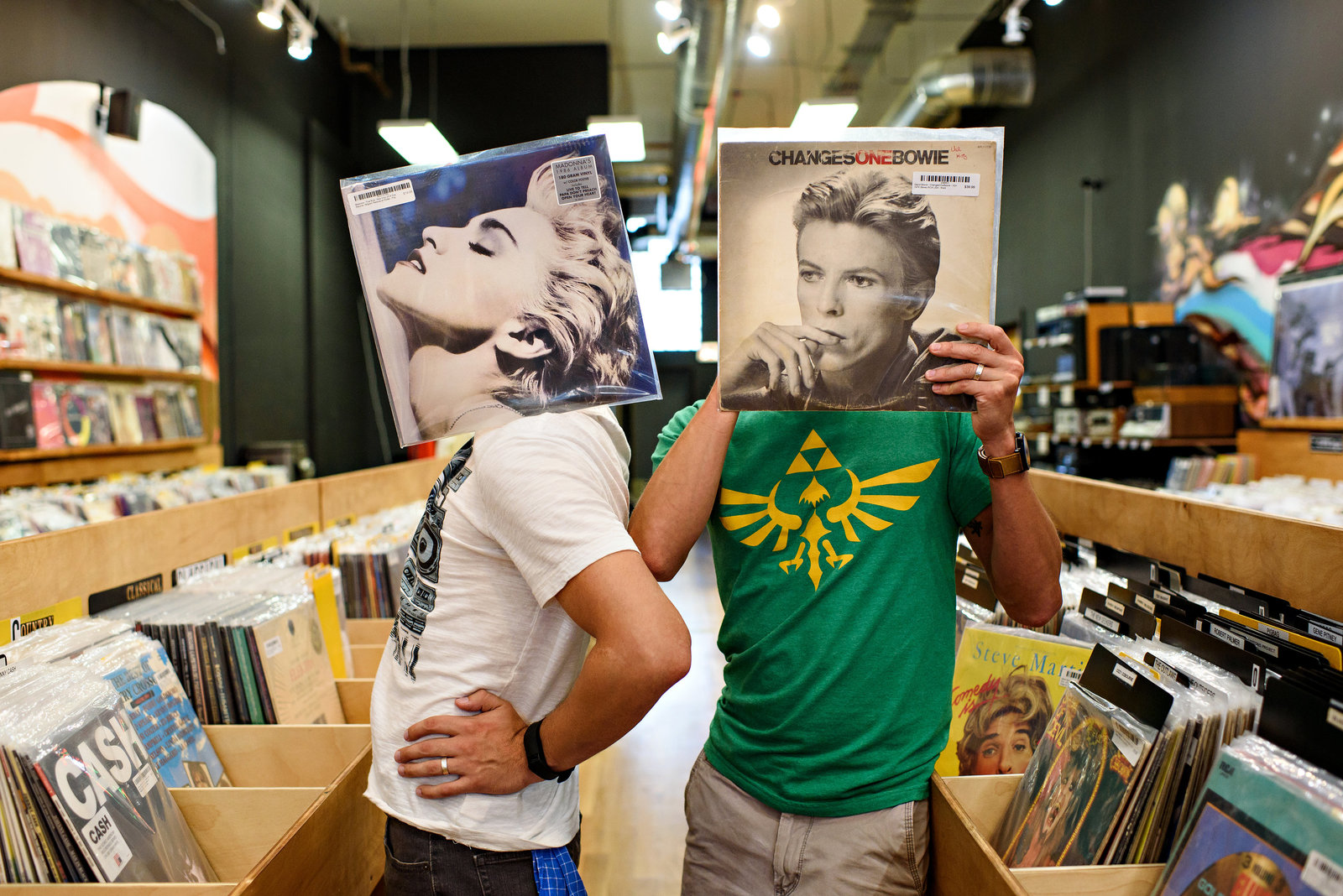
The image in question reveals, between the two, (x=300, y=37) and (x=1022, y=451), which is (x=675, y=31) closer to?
(x=300, y=37)

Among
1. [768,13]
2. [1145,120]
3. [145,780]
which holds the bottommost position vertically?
[145,780]

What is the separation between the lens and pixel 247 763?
4.62 feet

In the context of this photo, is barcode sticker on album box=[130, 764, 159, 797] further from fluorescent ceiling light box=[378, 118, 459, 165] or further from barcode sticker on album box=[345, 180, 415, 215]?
fluorescent ceiling light box=[378, 118, 459, 165]

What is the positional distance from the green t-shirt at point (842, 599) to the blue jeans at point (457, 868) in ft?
1.20

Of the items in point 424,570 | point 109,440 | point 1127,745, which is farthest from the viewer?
point 109,440

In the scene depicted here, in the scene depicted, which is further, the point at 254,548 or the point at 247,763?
the point at 254,548

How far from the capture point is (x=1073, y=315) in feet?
20.0

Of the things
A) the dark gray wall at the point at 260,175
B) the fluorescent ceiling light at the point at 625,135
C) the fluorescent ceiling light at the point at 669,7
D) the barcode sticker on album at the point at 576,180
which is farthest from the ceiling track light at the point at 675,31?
the barcode sticker on album at the point at 576,180

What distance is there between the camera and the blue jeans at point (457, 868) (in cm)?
99

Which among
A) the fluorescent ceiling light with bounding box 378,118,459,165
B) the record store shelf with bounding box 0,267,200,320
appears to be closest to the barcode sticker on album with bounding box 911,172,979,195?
the record store shelf with bounding box 0,267,200,320

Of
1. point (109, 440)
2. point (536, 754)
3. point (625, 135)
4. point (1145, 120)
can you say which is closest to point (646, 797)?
point (536, 754)

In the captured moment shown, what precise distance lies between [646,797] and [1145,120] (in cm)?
620

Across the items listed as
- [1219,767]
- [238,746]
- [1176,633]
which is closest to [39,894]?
[238,746]

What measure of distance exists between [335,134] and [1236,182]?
7.15 metres
